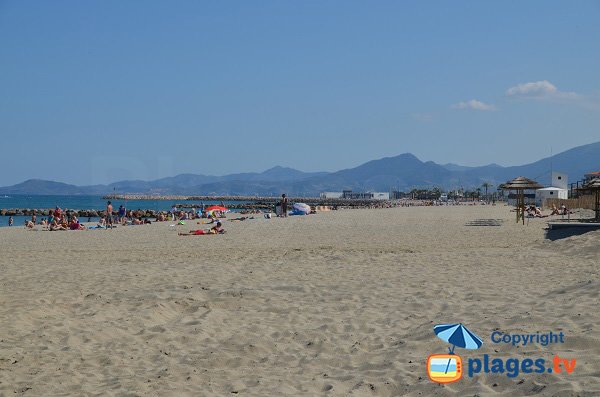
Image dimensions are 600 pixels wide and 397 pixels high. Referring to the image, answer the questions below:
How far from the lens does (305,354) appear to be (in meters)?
4.93

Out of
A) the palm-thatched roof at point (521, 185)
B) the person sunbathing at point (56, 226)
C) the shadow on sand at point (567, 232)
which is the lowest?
the person sunbathing at point (56, 226)

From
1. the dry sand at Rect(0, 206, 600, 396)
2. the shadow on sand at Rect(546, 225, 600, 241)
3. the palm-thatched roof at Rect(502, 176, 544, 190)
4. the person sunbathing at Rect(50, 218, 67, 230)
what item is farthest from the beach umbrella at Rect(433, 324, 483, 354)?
the person sunbathing at Rect(50, 218, 67, 230)

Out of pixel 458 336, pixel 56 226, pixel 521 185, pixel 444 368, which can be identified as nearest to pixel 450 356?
pixel 444 368

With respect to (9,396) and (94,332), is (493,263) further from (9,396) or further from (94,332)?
(9,396)

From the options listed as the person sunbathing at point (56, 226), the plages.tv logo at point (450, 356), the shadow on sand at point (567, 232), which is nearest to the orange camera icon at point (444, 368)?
the plages.tv logo at point (450, 356)

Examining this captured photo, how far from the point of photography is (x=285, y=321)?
604 centimetres

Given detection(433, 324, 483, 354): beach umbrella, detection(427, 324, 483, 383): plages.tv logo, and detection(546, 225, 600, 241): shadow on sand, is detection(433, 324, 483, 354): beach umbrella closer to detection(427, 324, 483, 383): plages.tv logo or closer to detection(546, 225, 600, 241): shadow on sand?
detection(427, 324, 483, 383): plages.tv logo

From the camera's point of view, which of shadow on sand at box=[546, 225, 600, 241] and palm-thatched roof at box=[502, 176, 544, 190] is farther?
palm-thatched roof at box=[502, 176, 544, 190]

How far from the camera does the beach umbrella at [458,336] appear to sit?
4.76 m

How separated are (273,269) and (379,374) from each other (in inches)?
221

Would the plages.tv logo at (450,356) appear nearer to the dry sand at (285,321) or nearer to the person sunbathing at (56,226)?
the dry sand at (285,321)

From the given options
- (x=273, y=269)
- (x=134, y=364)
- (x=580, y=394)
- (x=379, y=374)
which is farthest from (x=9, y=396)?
(x=273, y=269)

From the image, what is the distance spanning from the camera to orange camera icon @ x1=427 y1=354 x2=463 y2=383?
4035 mm

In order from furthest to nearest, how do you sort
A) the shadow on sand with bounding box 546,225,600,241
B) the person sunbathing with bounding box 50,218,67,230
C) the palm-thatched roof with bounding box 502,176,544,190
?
the person sunbathing with bounding box 50,218,67,230 < the palm-thatched roof with bounding box 502,176,544,190 < the shadow on sand with bounding box 546,225,600,241
